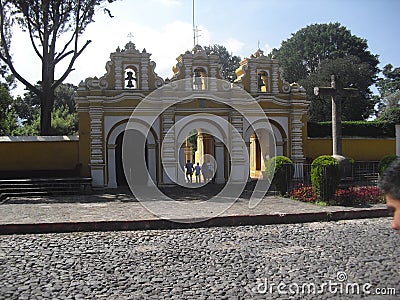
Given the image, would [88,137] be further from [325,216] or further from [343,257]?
[343,257]

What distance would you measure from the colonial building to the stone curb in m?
9.76

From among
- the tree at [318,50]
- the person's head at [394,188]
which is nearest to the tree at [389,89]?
the tree at [318,50]

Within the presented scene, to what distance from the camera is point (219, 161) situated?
785 inches

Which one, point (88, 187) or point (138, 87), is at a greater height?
point (138, 87)


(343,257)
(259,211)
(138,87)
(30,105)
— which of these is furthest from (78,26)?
(30,105)

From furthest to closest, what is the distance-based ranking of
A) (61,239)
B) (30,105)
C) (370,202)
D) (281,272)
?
1. (30,105)
2. (370,202)
3. (61,239)
4. (281,272)

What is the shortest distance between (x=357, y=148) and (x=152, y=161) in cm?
1029

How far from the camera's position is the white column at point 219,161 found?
19.9 meters

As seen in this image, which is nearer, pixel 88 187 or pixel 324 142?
pixel 88 187

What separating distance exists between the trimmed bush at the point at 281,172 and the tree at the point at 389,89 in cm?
3048

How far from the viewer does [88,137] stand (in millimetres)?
18672

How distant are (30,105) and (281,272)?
48038mm

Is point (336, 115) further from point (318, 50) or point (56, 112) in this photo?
point (318, 50)

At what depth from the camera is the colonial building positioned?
18703mm
